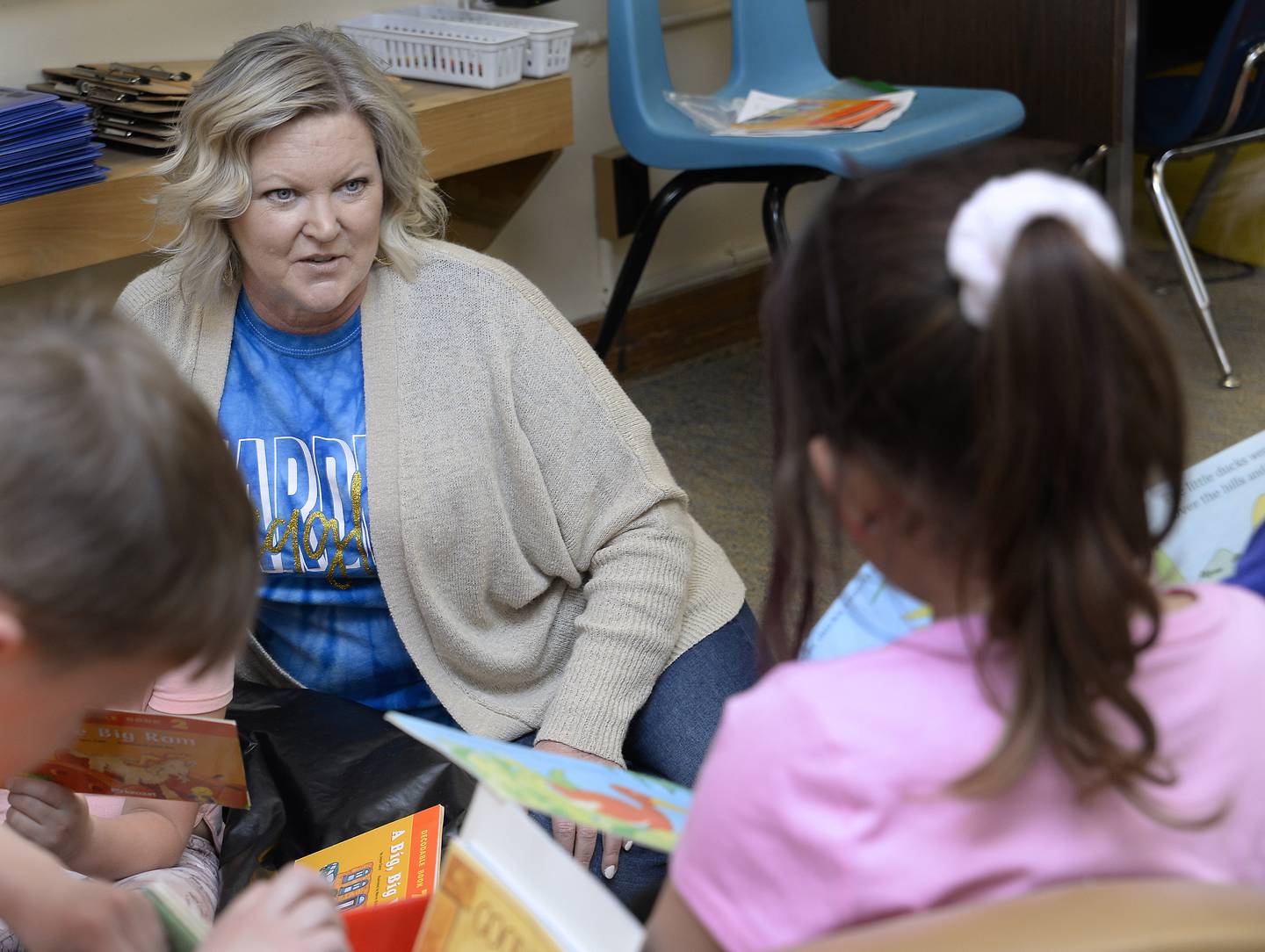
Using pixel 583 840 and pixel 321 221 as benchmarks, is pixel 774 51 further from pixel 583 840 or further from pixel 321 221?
pixel 583 840

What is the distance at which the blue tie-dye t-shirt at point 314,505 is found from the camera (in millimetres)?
1442

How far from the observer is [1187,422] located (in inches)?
23.4

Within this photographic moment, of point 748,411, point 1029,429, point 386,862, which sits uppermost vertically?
point 1029,429

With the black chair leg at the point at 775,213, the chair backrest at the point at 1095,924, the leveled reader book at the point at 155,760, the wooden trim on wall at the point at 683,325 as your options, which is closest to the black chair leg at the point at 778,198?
the black chair leg at the point at 775,213

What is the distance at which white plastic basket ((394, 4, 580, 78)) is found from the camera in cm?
229

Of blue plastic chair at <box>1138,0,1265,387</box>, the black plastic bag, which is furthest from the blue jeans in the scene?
blue plastic chair at <box>1138,0,1265,387</box>

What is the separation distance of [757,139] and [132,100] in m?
1.03

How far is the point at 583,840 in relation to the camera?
52.2 inches

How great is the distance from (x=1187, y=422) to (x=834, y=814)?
23 cm

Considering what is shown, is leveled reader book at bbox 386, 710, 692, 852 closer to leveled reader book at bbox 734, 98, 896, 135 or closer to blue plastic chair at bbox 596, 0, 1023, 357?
blue plastic chair at bbox 596, 0, 1023, 357

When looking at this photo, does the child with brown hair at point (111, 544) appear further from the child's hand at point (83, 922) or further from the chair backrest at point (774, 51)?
the chair backrest at point (774, 51)

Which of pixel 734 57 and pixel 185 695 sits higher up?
pixel 734 57

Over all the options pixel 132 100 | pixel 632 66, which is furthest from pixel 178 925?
pixel 632 66

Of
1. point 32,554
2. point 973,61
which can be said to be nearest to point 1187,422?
point 32,554
